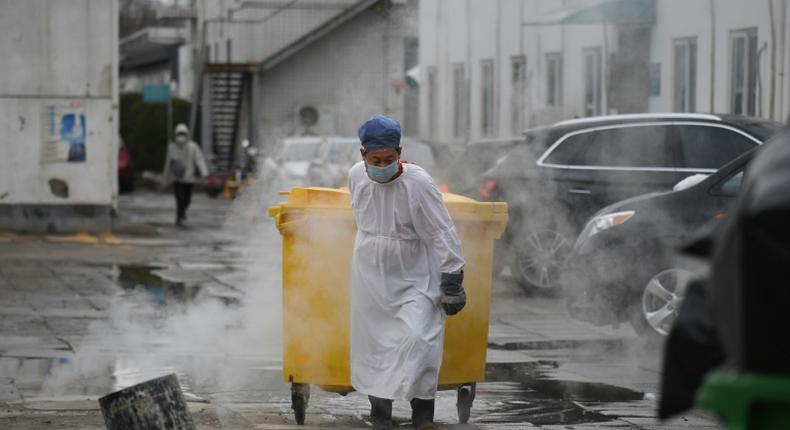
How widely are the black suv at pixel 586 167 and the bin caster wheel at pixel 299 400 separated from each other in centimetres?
654

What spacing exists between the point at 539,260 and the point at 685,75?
759 centimetres

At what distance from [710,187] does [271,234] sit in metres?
12.4

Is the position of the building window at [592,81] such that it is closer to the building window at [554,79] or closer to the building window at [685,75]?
the building window at [554,79]

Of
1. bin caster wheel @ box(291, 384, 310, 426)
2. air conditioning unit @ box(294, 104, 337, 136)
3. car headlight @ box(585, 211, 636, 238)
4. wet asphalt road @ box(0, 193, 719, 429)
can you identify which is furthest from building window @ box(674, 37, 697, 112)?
air conditioning unit @ box(294, 104, 337, 136)

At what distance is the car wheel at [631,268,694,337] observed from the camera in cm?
1089

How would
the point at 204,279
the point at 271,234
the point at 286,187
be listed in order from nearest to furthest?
the point at 204,279, the point at 271,234, the point at 286,187

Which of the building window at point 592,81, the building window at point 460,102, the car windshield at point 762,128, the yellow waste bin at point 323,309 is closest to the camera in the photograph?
the yellow waste bin at point 323,309

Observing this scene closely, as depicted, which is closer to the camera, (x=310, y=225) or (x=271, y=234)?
(x=310, y=225)

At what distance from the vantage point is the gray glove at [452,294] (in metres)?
7.23

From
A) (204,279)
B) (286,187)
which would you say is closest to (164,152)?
(286,187)

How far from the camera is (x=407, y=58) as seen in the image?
3647 centimetres

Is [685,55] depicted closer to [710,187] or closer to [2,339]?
[710,187]

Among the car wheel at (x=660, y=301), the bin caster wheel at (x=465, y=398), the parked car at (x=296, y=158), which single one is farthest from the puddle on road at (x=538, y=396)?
the parked car at (x=296, y=158)

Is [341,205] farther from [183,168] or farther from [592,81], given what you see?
[183,168]
